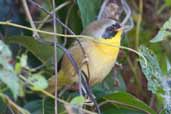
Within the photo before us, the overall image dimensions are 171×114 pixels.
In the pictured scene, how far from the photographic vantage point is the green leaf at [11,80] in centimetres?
94

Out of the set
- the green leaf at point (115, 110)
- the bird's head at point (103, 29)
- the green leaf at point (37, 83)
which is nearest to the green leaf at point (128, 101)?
the green leaf at point (115, 110)

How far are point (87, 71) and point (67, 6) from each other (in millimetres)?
393

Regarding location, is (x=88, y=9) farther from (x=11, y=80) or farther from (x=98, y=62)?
(x=11, y=80)

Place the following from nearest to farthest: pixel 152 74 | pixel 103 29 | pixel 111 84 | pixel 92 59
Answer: pixel 152 74 < pixel 92 59 < pixel 103 29 < pixel 111 84

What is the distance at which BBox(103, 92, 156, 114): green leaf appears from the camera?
61.9 inches

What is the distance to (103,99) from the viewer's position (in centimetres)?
166

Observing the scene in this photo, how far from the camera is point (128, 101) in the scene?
1.59 metres

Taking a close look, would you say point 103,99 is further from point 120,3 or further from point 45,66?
point 120,3

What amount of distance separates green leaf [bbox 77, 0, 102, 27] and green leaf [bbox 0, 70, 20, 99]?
802 mm

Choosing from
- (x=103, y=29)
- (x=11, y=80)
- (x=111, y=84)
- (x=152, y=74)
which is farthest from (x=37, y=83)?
(x=111, y=84)

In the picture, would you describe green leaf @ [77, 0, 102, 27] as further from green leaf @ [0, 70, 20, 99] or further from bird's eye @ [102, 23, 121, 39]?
green leaf @ [0, 70, 20, 99]

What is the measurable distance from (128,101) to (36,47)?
33 centimetres

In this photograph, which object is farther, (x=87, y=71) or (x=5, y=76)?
(x=87, y=71)

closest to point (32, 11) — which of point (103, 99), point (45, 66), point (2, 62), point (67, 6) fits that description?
point (67, 6)
